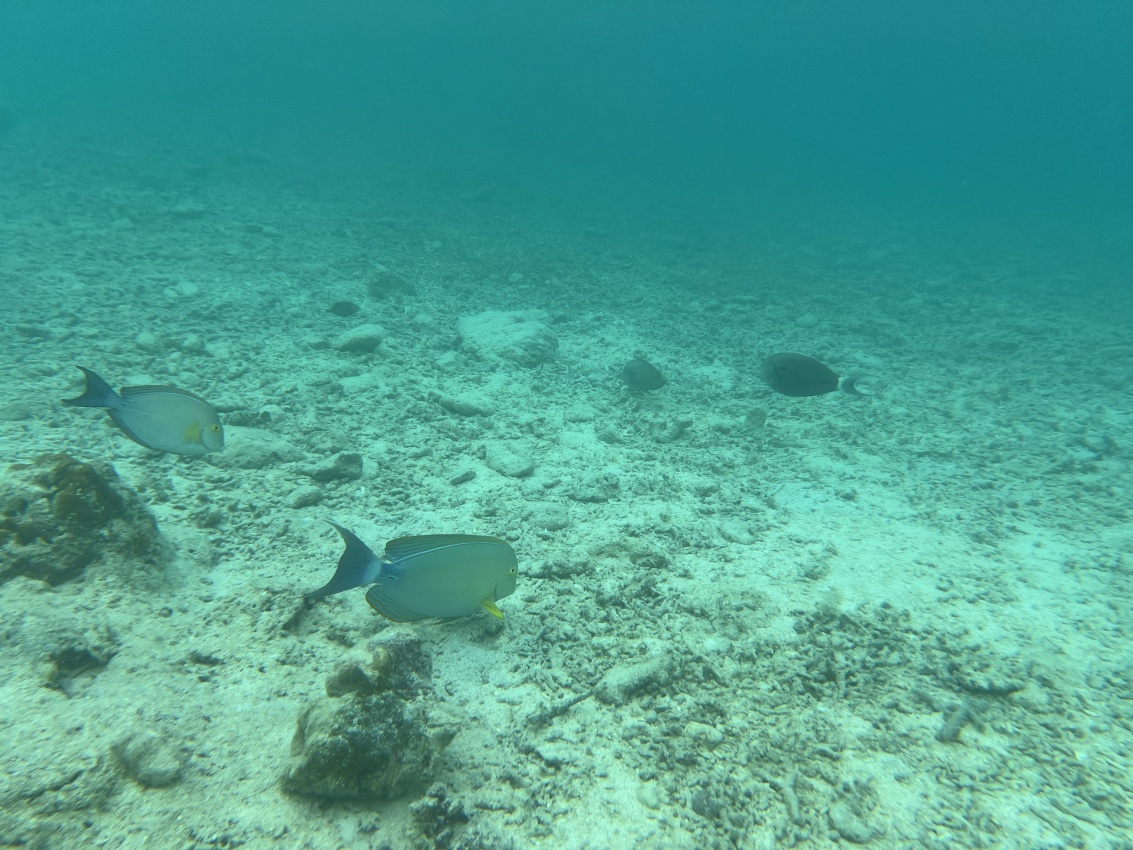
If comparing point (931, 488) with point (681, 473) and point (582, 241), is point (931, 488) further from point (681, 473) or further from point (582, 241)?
point (582, 241)

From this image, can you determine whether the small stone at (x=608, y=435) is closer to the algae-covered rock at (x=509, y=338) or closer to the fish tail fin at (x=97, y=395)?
the algae-covered rock at (x=509, y=338)

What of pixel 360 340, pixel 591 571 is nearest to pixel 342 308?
pixel 360 340

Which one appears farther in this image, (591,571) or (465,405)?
(465,405)

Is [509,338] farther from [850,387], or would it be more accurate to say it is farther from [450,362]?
[850,387]

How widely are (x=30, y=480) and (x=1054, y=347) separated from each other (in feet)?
43.3

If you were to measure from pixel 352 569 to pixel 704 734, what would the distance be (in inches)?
67.3

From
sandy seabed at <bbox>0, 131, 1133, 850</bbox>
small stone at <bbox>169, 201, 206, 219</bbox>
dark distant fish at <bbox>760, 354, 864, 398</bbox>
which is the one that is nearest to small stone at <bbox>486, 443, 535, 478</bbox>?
sandy seabed at <bbox>0, 131, 1133, 850</bbox>

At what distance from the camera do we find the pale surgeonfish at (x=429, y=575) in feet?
6.75

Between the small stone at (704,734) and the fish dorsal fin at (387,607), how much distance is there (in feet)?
4.28

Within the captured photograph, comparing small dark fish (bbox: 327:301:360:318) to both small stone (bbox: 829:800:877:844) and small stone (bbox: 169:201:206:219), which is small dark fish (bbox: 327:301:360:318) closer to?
small stone (bbox: 169:201:206:219)

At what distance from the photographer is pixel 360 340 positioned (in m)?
6.80

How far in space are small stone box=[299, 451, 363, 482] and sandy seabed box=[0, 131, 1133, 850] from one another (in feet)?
0.29

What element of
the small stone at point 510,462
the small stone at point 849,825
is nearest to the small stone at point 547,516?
the small stone at point 510,462

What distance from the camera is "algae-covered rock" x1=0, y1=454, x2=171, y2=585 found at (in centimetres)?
237
